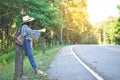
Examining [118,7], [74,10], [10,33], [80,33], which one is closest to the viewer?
[10,33]

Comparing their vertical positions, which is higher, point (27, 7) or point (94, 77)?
point (27, 7)

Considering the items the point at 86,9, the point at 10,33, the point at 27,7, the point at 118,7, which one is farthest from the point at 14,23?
the point at 86,9

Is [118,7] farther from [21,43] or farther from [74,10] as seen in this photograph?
[21,43]

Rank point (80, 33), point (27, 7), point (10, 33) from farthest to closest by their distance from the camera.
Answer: point (80, 33)
point (10, 33)
point (27, 7)

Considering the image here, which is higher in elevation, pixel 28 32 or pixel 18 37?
pixel 28 32

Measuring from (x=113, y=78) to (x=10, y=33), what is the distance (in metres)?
27.2

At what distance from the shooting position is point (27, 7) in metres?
31.2

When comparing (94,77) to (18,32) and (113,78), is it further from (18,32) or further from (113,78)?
(18,32)

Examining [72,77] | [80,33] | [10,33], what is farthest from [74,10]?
[72,77]

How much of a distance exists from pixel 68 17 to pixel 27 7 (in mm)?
45776

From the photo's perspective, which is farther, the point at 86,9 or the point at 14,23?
the point at 86,9

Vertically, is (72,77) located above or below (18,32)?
below

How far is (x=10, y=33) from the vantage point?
3775cm

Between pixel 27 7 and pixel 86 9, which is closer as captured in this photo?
pixel 27 7
